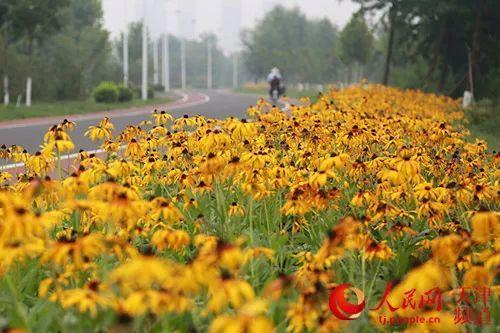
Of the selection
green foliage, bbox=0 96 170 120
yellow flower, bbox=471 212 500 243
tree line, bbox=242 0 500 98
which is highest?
tree line, bbox=242 0 500 98

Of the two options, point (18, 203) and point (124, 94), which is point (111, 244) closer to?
point (18, 203)

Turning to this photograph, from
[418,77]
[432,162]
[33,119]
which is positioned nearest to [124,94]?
[33,119]

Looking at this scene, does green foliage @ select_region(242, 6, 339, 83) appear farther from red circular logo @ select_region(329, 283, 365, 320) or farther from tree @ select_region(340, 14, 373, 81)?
red circular logo @ select_region(329, 283, 365, 320)

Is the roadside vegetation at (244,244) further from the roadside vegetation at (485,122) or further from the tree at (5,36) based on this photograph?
the tree at (5,36)

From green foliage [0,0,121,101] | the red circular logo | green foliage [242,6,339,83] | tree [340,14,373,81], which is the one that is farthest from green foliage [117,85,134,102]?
green foliage [242,6,339,83]

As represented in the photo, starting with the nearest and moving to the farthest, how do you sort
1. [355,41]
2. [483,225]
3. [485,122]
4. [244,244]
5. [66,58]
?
[483,225] < [244,244] < [485,122] < [66,58] < [355,41]

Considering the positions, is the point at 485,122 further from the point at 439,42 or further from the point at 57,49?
the point at 57,49

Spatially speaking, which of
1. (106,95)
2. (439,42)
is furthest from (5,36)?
(439,42)

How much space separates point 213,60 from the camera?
12938 centimetres

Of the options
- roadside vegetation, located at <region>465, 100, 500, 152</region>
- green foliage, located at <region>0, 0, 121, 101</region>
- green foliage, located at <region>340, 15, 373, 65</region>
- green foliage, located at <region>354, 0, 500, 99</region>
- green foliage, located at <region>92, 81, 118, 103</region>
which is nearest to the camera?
roadside vegetation, located at <region>465, 100, 500, 152</region>

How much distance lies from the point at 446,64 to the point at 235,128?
67.2ft

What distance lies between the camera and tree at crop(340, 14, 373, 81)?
33.5m

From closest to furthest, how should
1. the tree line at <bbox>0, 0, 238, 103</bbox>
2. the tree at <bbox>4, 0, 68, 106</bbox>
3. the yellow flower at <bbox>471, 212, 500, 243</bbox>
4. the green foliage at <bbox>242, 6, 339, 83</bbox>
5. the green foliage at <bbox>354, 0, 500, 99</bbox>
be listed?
the yellow flower at <bbox>471, 212, 500, 243</bbox> → the green foliage at <bbox>354, 0, 500, 99</bbox> → the tree at <bbox>4, 0, 68, 106</bbox> → the tree line at <bbox>0, 0, 238, 103</bbox> → the green foliage at <bbox>242, 6, 339, 83</bbox>

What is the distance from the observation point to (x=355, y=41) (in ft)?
111
